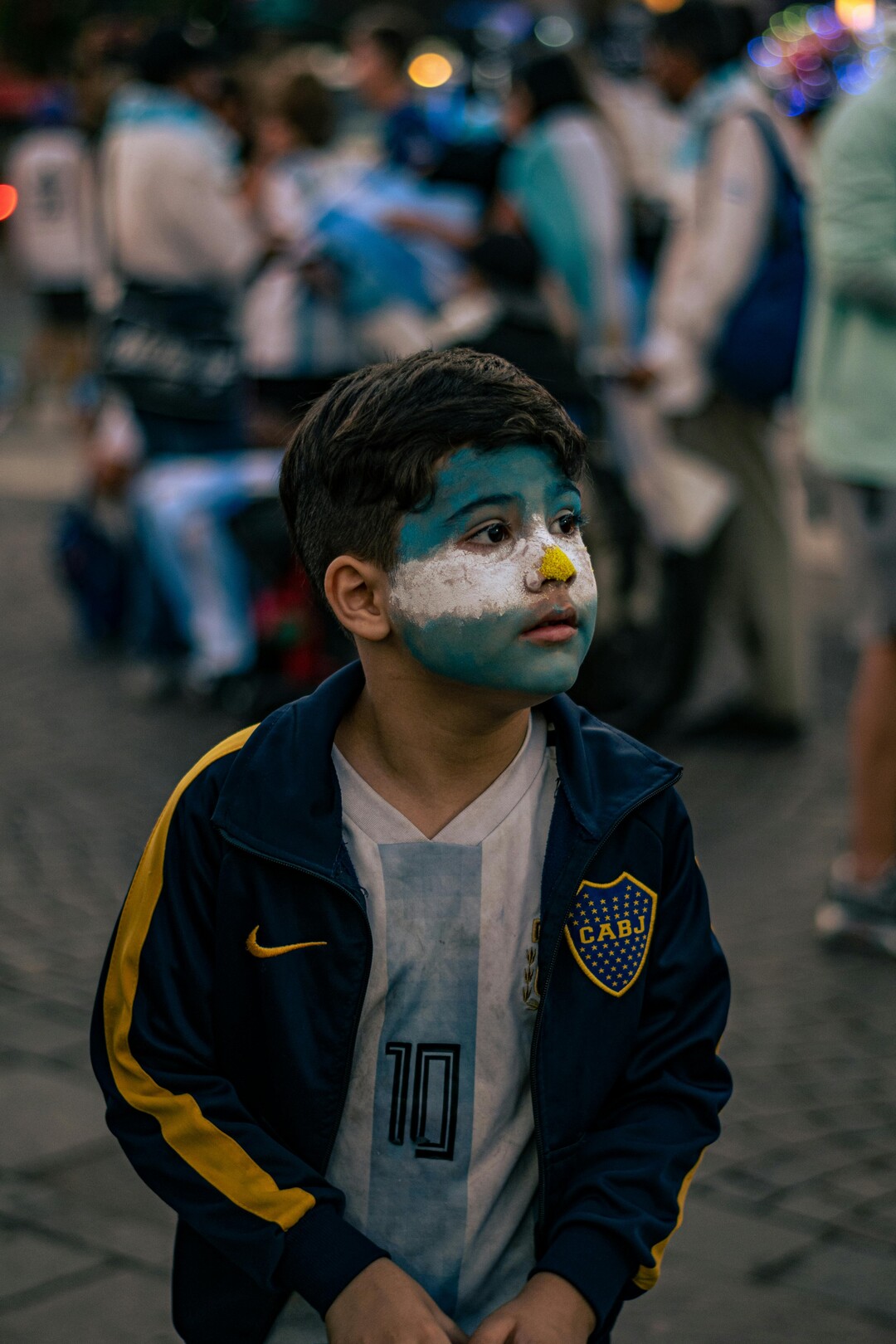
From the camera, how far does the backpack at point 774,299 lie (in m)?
5.55

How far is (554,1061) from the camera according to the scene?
1.71 meters

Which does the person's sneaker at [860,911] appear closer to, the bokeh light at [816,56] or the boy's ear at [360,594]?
the boy's ear at [360,594]

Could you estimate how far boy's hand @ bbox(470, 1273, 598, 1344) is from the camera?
61.7 inches

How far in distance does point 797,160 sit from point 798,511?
440 centimetres

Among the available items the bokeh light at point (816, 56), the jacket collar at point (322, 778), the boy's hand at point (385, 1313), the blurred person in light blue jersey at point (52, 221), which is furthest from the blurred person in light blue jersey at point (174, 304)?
the blurred person in light blue jersey at point (52, 221)

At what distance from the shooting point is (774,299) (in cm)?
557

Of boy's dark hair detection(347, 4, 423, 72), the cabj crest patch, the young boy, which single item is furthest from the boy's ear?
boy's dark hair detection(347, 4, 423, 72)

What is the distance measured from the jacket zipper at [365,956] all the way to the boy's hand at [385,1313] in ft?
0.49

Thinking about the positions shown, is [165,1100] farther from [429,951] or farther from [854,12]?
[854,12]

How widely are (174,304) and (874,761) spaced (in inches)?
143

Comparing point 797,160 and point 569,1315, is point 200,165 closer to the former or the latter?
point 797,160

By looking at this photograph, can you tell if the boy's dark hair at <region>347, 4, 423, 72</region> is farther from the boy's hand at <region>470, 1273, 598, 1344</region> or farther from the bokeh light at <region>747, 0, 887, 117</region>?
the boy's hand at <region>470, 1273, 598, 1344</region>

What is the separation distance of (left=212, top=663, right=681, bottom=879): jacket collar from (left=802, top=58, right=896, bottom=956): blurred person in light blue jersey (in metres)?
2.61

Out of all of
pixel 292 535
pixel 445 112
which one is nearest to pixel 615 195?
pixel 445 112
